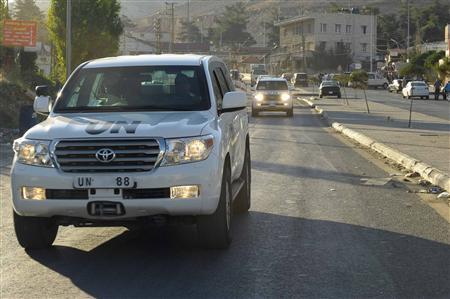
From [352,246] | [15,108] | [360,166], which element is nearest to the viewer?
[352,246]

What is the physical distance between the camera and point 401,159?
1491 cm

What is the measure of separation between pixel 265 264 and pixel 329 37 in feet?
379

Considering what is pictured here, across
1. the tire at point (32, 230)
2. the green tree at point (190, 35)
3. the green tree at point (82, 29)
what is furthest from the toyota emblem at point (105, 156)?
the green tree at point (190, 35)

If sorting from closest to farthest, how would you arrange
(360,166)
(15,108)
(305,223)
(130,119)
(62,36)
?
(130,119)
(305,223)
(360,166)
(15,108)
(62,36)

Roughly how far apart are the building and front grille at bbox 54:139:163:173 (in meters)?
110

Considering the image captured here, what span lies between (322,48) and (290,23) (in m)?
12.0

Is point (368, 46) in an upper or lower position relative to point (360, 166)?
upper

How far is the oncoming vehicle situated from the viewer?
3400cm

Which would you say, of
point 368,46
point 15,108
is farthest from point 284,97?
point 368,46

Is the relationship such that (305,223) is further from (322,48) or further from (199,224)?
(322,48)

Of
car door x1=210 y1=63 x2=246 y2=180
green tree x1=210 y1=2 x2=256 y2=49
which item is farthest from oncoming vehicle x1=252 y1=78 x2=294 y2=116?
green tree x1=210 y1=2 x2=256 y2=49

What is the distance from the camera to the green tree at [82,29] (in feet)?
130

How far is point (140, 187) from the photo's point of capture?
6395 millimetres

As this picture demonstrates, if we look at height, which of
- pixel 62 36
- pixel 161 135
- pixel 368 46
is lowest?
pixel 161 135
